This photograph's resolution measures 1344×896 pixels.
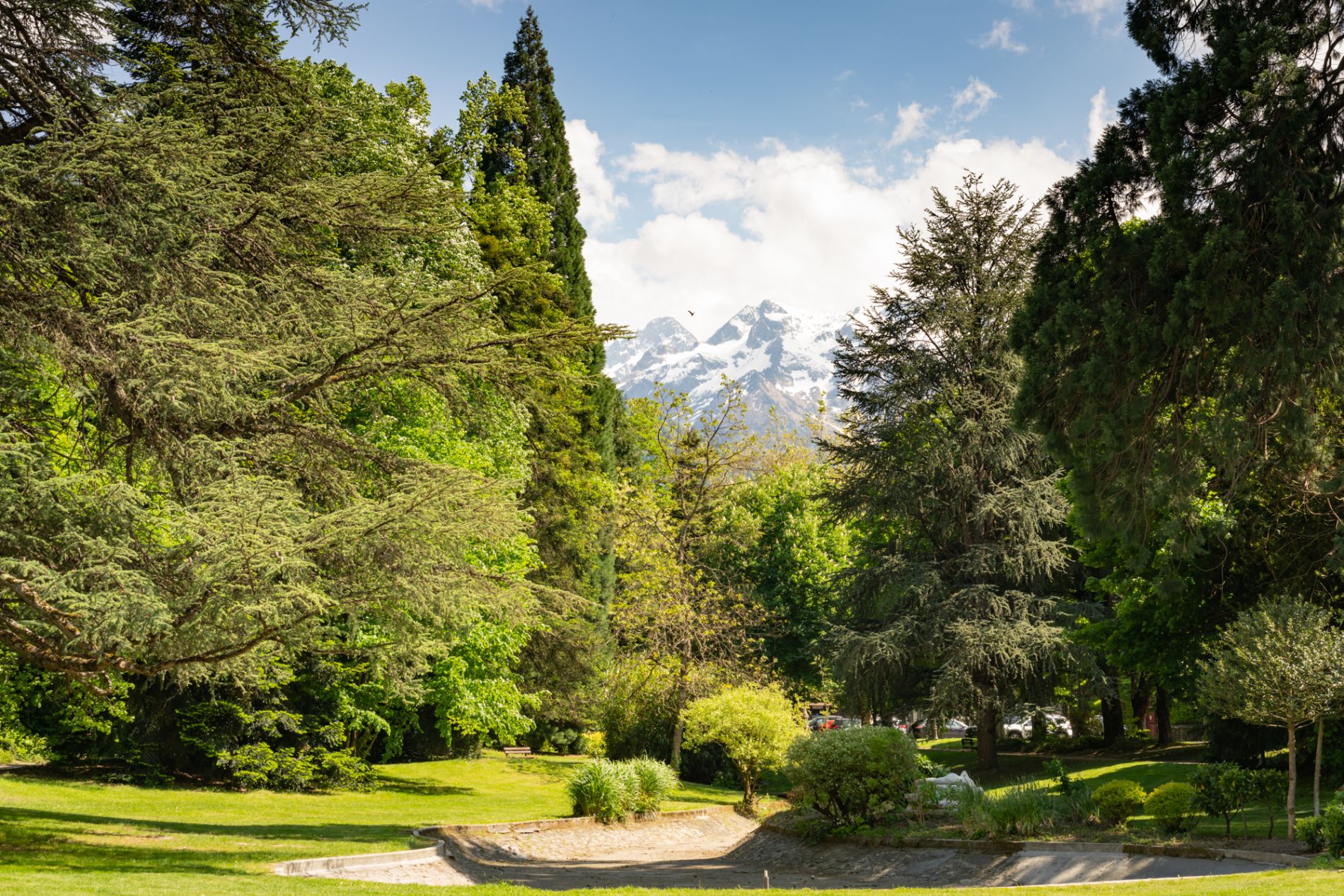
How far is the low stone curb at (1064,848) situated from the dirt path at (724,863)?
0.09m

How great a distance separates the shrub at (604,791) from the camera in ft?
56.5

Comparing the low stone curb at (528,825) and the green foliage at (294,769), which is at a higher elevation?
the green foliage at (294,769)

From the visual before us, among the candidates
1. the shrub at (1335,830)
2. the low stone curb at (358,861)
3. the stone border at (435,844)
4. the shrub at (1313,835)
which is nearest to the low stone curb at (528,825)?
the stone border at (435,844)

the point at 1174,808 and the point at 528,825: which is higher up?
the point at 1174,808

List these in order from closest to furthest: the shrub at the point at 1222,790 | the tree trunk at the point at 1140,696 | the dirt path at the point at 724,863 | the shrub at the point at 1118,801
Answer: the dirt path at the point at 724,863 → the shrub at the point at 1222,790 → the shrub at the point at 1118,801 → the tree trunk at the point at 1140,696

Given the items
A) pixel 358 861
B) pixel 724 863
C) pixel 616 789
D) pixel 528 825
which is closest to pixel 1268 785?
pixel 724 863

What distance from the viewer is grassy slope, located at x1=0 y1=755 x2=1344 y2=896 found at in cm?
886

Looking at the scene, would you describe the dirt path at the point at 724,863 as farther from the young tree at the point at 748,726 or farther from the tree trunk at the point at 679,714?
the tree trunk at the point at 679,714

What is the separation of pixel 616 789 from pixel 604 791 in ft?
0.69

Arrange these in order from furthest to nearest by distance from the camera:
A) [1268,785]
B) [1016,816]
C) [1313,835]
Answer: [1016,816], [1268,785], [1313,835]

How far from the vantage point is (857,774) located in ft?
49.6

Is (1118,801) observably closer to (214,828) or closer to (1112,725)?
(214,828)

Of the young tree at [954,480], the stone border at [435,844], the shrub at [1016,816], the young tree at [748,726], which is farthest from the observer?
the young tree at [954,480]

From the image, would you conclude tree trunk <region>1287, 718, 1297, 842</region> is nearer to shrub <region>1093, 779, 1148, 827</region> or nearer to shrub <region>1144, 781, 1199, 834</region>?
shrub <region>1144, 781, 1199, 834</region>
